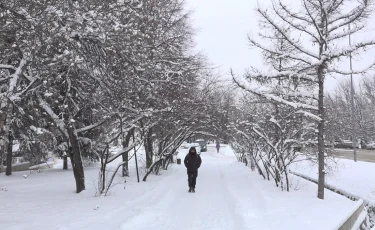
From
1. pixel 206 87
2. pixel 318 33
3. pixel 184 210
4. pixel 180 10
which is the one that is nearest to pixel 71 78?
pixel 184 210

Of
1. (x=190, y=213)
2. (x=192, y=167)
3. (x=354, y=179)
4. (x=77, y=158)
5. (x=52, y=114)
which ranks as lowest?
(x=354, y=179)

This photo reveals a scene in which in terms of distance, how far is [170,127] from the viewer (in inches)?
777

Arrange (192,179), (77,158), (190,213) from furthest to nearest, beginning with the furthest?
(192,179) < (77,158) < (190,213)

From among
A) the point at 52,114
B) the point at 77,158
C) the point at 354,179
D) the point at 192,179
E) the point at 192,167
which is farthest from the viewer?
the point at 354,179

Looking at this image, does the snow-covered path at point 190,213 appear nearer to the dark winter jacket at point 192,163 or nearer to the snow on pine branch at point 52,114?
the dark winter jacket at point 192,163

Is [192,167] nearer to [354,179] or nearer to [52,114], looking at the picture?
[52,114]

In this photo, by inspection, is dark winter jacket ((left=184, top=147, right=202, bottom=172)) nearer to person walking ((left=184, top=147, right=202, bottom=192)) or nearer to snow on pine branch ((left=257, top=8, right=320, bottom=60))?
person walking ((left=184, top=147, right=202, bottom=192))

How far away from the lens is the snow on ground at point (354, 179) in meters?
17.1

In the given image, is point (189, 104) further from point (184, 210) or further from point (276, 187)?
point (184, 210)

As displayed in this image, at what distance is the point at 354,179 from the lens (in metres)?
20.6

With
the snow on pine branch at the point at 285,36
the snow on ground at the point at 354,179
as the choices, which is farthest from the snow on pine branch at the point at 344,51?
the snow on ground at the point at 354,179

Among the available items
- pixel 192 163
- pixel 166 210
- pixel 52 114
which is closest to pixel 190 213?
pixel 166 210

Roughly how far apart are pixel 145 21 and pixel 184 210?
4.72 meters

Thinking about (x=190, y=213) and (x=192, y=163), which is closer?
(x=190, y=213)
